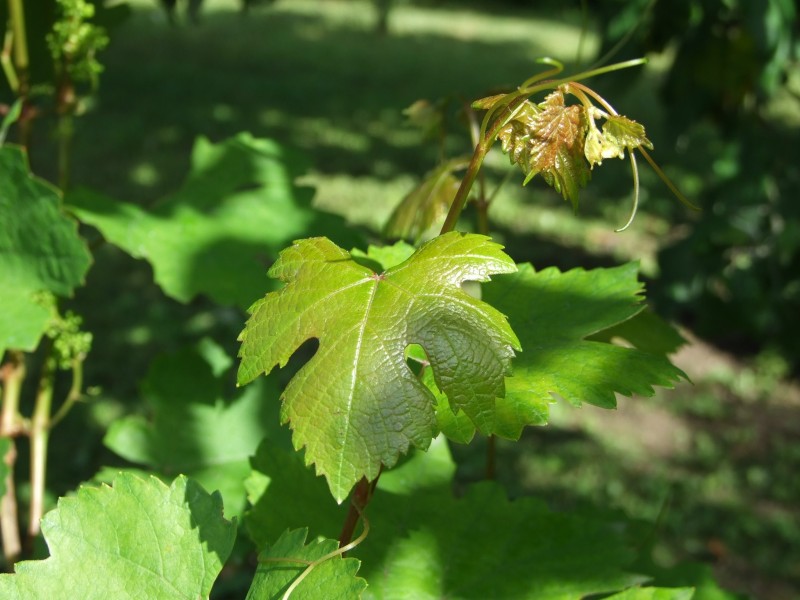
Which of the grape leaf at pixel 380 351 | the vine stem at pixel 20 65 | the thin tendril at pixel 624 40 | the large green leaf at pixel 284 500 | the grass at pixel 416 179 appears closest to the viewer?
the grape leaf at pixel 380 351

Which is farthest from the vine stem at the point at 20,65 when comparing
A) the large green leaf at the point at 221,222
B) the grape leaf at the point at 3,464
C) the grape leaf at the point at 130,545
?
the grape leaf at the point at 130,545

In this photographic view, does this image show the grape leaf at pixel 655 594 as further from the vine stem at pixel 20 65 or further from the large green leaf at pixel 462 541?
the vine stem at pixel 20 65

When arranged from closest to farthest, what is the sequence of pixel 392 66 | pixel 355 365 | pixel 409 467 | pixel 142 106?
1. pixel 355 365
2. pixel 409 467
3. pixel 142 106
4. pixel 392 66

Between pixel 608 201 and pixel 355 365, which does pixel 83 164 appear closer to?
pixel 608 201

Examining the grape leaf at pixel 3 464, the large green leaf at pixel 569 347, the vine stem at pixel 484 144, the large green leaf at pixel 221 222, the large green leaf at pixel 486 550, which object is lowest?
the grape leaf at pixel 3 464

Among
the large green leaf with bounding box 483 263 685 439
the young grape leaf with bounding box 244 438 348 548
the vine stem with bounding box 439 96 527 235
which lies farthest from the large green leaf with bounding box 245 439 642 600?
the vine stem with bounding box 439 96 527 235

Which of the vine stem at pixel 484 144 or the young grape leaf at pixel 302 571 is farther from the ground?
the vine stem at pixel 484 144

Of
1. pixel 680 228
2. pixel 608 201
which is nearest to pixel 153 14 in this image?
pixel 608 201
